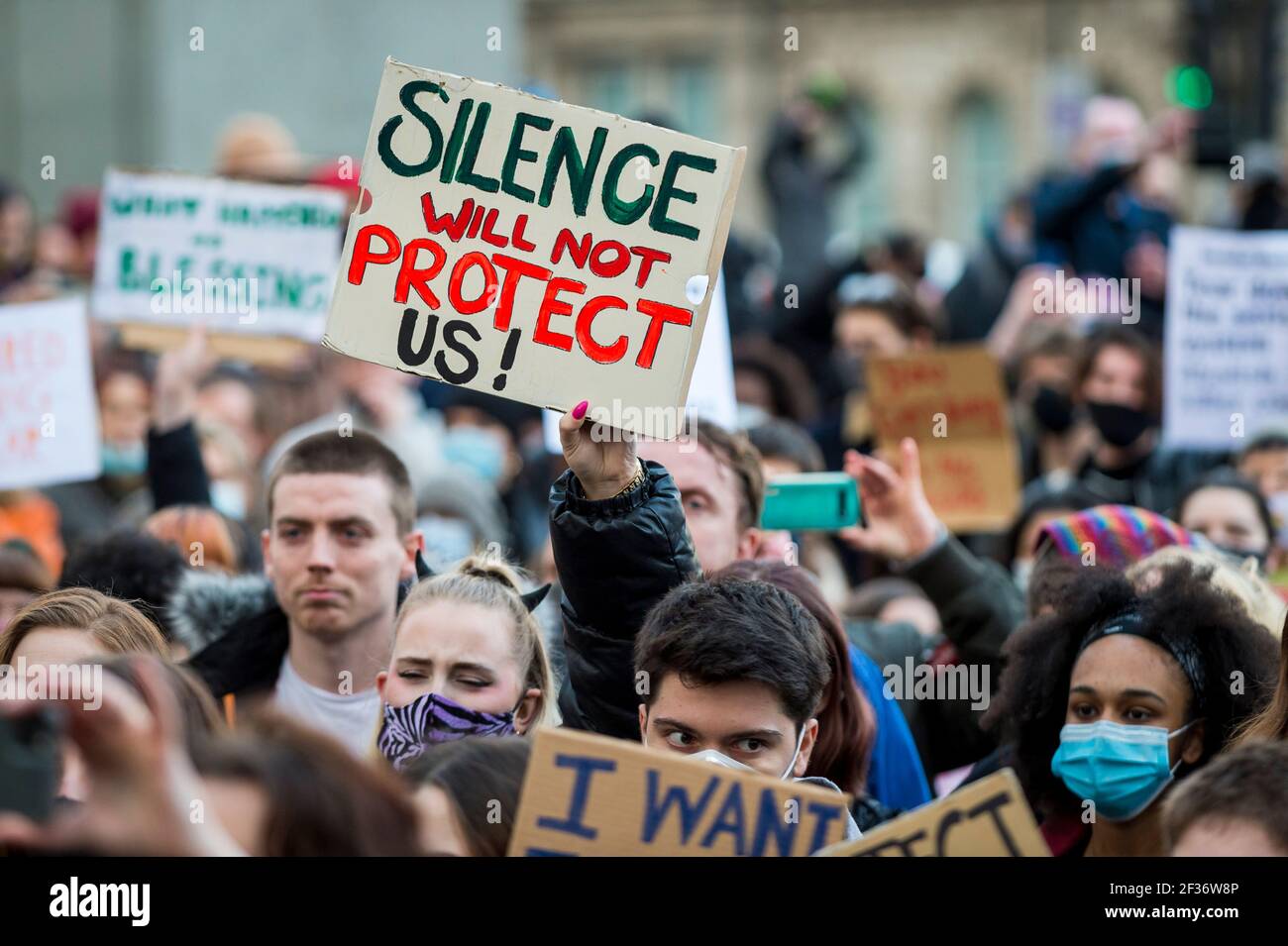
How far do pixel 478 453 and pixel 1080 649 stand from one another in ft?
16.0

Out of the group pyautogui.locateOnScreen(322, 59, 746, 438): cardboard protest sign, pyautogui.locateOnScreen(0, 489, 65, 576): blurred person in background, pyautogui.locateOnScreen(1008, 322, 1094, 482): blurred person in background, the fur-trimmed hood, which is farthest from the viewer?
pyautogui.locateOnScreen(1008, 322, 1094, 482): blurred person in background

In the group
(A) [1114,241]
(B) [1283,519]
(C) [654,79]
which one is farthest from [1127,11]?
(B) [1283,519]

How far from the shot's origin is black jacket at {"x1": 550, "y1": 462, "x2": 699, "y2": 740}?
11.8 feet

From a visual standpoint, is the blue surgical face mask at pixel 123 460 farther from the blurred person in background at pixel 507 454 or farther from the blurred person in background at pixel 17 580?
the blurred person in background at pixel 17 580

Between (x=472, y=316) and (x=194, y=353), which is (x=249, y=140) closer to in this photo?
(x=194, y=353)

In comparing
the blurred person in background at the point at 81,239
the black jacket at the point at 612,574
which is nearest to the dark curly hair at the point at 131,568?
the black jacket at the point at 612,574

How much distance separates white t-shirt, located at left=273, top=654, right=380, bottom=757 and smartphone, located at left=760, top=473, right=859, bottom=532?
1.06 meters

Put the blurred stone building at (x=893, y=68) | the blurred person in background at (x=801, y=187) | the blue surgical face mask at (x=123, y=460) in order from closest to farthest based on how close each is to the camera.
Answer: the blue surgical face mask at (x=123, y=460)
the blurred person in background at (x=801, y=187)
the blurred stone building at (x=893, y=68)

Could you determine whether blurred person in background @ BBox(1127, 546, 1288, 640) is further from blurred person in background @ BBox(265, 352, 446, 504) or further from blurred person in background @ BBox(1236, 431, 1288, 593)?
blurred person in background @ BBox(265, 352, 446, 504)

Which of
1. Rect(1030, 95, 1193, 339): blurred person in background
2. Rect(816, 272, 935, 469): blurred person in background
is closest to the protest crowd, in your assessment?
Rect(816, 272, 935, 469): blurred person in background

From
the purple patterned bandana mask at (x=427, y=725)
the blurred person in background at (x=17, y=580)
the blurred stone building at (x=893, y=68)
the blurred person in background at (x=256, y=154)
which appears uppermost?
the blurred stone building at (x=893, y=68)

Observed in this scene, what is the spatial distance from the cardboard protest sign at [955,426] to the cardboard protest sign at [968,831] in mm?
3854

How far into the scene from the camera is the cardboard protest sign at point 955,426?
21.8ft

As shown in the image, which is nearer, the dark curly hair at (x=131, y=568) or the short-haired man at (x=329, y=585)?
the short-haired man at (x=329, y=585)
